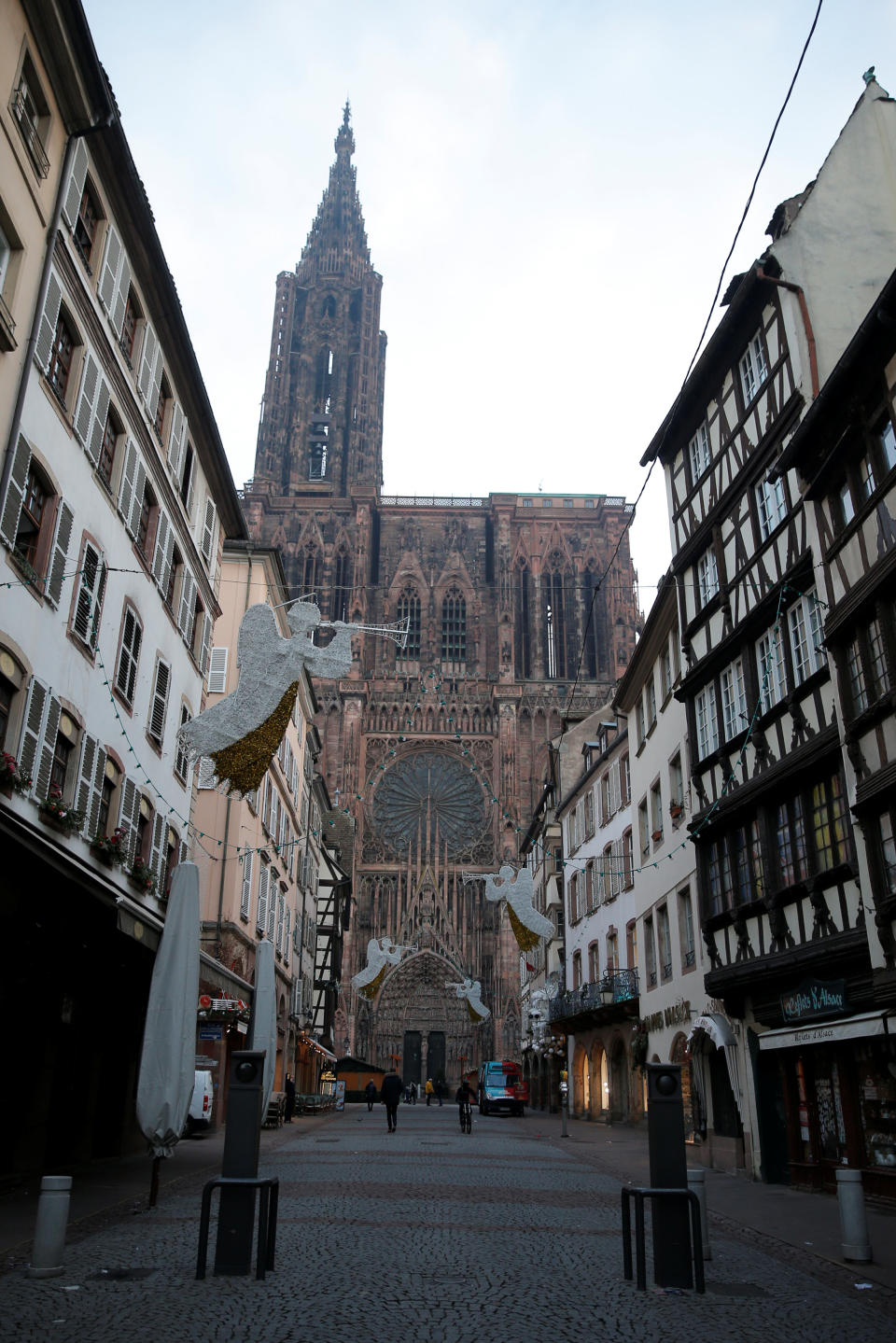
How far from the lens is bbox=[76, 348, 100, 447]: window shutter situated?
14.6 meters

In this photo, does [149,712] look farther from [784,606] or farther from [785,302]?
[785,302]

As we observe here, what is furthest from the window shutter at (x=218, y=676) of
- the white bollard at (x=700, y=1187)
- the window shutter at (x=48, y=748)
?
the white bollard at (x=700, y=1187)

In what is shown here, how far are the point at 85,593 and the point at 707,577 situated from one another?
34.8ft

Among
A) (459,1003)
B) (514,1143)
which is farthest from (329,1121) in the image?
(459,1003)

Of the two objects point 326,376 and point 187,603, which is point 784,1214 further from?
point 326,376

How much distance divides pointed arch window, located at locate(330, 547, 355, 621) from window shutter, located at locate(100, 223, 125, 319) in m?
55.1

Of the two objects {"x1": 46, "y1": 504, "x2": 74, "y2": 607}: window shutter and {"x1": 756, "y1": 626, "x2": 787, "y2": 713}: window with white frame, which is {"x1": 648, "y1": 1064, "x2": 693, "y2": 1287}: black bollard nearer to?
{"x1": 756, "y1": 626, "x2": 787, "y2": 713}: window with white frame

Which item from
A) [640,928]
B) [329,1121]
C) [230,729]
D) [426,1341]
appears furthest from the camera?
[329,1121]

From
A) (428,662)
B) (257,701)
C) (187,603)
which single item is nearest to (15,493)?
(257,701)

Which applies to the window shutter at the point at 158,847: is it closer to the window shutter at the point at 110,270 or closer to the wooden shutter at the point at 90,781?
the wooden shutter at the point at 90,781

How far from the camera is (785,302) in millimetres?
16594

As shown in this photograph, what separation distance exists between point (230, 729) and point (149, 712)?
6.84m

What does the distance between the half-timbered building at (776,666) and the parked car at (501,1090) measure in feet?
77.2

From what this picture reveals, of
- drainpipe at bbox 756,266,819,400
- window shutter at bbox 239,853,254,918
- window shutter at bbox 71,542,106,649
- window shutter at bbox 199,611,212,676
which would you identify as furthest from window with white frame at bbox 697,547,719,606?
window shutter at bbox 239,853,254,918
